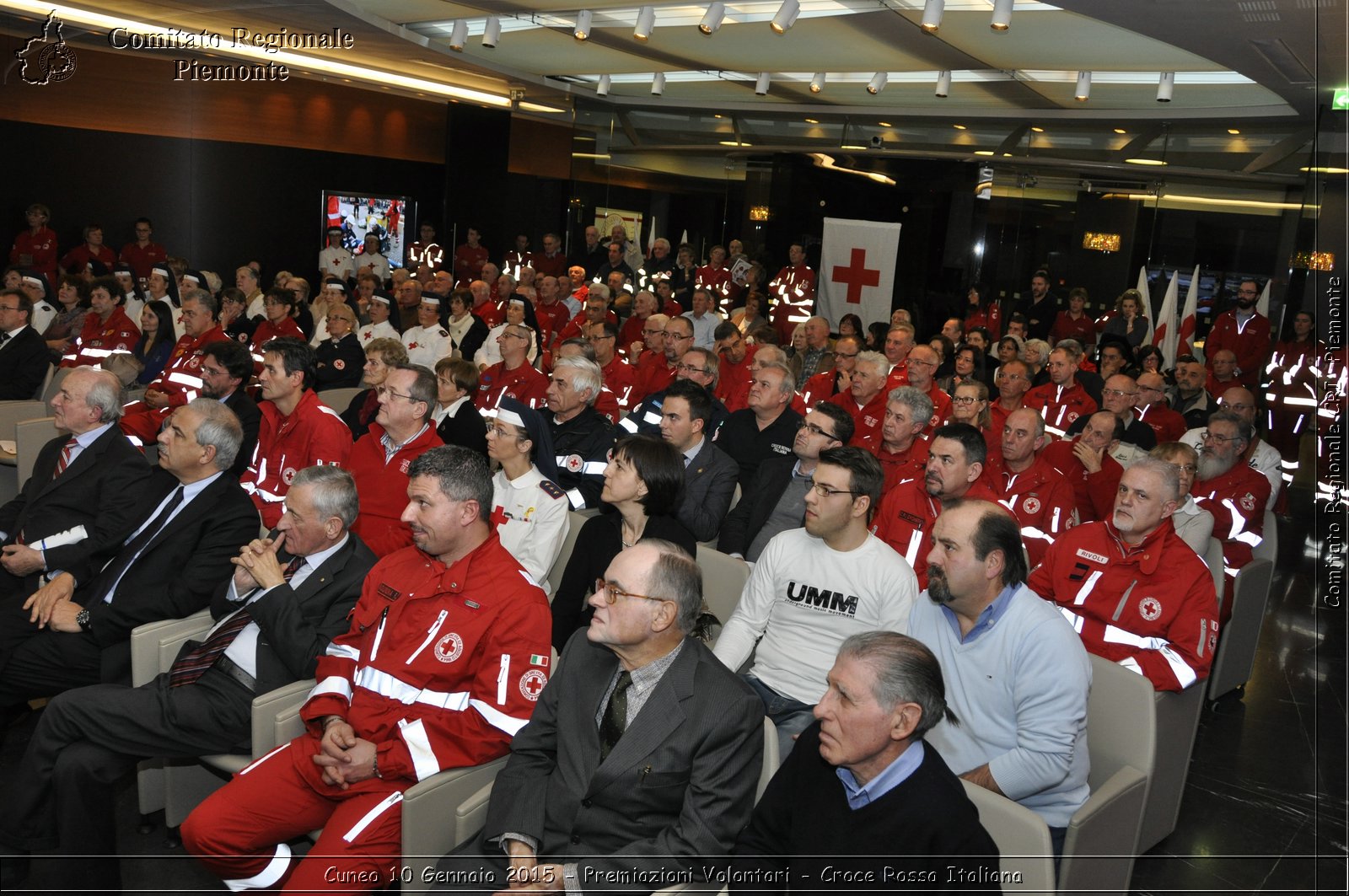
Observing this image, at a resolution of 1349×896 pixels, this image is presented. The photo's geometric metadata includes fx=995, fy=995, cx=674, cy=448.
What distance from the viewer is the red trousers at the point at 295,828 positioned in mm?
2387

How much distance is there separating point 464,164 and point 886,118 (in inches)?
265

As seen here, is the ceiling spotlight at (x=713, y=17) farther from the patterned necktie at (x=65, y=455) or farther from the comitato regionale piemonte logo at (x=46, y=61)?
the comitato regionale piemonte logo at (x=46, y=61)

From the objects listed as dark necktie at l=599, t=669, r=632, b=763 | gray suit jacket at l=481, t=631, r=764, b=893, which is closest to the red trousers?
gray suit jacket at l=481, t=631, r=764, b=893

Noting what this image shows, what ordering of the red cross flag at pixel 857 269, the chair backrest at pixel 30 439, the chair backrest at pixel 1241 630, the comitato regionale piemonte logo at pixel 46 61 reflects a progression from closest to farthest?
the chair backrest at pixel 1241 630
the chair backrest at pixel 30 439
the red cross flag at pixel 857 269
the comitato regionale piemonte logo at pixel 46 61

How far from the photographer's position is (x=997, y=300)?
10680 millimetres

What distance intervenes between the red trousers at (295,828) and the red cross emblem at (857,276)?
9688 millimetres

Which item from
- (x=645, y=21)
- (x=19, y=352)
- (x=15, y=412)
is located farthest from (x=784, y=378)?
(x=19, y=352)

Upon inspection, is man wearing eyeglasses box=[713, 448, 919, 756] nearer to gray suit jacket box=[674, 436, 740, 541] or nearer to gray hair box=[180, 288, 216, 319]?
gray suit jacket box=[674, 436, 740, 541]

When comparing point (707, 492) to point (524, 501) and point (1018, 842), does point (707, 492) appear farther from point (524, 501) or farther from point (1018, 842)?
point (1018, 842)

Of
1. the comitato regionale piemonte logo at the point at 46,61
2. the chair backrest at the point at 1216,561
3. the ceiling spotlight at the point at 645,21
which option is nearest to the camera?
the chair backrest at the point at 1216,561

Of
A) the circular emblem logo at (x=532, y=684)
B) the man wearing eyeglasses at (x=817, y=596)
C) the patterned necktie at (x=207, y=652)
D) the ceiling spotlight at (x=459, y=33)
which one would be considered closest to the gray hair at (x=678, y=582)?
the circular emblem logo at (x=532, y=684)

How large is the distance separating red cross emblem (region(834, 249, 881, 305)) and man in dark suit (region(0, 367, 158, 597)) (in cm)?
887

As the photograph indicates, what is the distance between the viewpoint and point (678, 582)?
2.39 m

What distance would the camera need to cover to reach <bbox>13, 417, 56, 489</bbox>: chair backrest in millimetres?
4867
